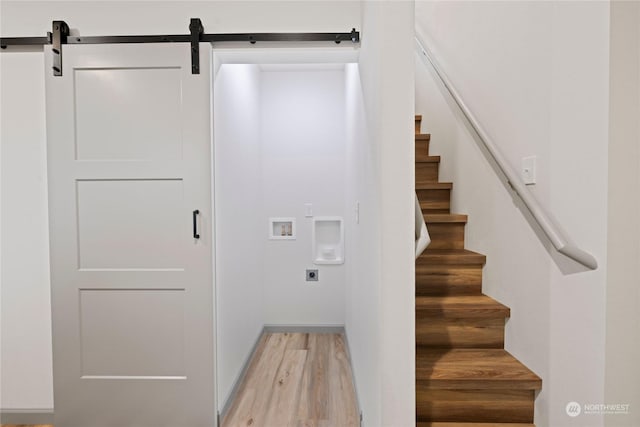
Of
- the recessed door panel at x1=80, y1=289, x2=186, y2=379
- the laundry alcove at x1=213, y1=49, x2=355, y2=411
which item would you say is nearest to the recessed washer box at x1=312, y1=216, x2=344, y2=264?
the laundry alcove at x1=213, y1=49, x2=355, y2=411

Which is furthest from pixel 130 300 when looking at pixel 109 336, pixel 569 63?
pixel 569 63

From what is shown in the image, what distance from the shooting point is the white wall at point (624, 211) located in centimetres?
131

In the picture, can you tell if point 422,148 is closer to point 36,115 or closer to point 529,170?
point 529,170

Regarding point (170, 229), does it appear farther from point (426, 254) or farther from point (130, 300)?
point (426, 254)

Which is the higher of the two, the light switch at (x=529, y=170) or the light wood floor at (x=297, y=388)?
the light switch at (x=529, y=170)

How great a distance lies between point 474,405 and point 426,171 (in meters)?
1.96

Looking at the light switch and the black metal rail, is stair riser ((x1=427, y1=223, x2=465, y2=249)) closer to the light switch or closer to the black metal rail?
the light switch

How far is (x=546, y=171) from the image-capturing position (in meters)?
1.70

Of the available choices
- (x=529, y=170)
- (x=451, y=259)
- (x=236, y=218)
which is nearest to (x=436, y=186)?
(x=451, y=259)

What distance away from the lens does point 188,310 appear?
2096 millimetres

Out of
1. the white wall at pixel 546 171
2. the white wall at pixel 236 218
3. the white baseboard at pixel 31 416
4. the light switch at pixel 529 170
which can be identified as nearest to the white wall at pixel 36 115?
the white baseboard at pixel 31 416

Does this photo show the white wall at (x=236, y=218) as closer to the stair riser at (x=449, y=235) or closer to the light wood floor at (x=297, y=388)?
the light wood floor at (x=297, y=388)

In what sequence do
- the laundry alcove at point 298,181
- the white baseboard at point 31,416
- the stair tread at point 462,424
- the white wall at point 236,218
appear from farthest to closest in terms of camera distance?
the laundry alcove at point 298,181, the white wall at point 236,218, the white baseboard at point 31,416, the stair tread at point 462,424

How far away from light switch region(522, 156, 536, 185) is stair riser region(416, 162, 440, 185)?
4.30 ft
